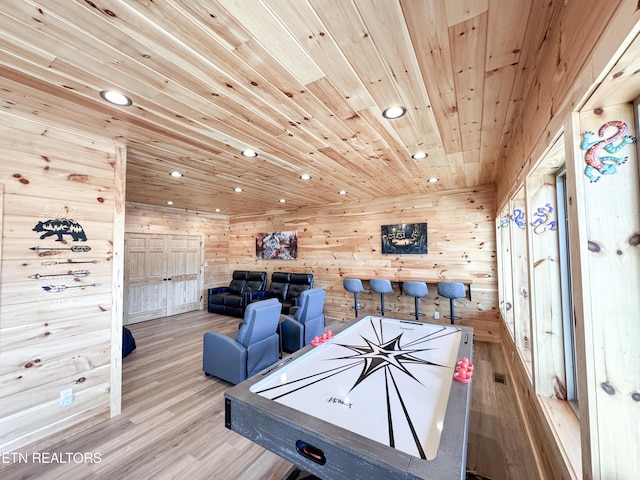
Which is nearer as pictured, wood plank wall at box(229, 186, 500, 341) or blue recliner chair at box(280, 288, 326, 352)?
blue recliner chair at box(280, 288, 326, 352)

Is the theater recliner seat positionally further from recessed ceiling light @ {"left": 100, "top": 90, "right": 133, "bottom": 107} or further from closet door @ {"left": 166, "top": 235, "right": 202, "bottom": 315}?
recessed ceiling light @ {"left": 100, "top": 90, "right": 133, "bottom": 107}

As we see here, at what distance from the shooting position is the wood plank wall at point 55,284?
1.99m

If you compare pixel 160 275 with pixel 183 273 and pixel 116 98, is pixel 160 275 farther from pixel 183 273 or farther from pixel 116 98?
pixel 116 98

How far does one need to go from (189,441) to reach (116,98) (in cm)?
265

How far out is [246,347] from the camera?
2.96 metres

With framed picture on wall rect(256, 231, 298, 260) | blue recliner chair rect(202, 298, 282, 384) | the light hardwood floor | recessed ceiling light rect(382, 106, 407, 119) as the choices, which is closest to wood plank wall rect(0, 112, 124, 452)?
the light hardwood floor

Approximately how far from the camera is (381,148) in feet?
9.05

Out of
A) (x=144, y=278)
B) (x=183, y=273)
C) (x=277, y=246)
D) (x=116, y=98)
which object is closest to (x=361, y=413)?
(x=116, y=98)

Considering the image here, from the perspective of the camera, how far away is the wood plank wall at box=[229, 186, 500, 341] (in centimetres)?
448

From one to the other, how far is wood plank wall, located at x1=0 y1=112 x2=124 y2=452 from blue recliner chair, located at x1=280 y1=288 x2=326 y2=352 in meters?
2.00

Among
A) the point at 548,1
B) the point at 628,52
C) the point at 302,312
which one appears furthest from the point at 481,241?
the point at 628,52

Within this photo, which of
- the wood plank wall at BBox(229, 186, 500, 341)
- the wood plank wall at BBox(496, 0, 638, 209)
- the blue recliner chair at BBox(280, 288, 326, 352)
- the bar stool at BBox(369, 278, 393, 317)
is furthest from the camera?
the bar stool at BBox(369, 278, 393, 317)

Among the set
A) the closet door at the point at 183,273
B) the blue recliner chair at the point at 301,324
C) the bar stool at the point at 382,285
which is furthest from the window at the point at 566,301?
the closet door at the point at 183,273

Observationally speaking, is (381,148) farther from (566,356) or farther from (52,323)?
(52,323)
